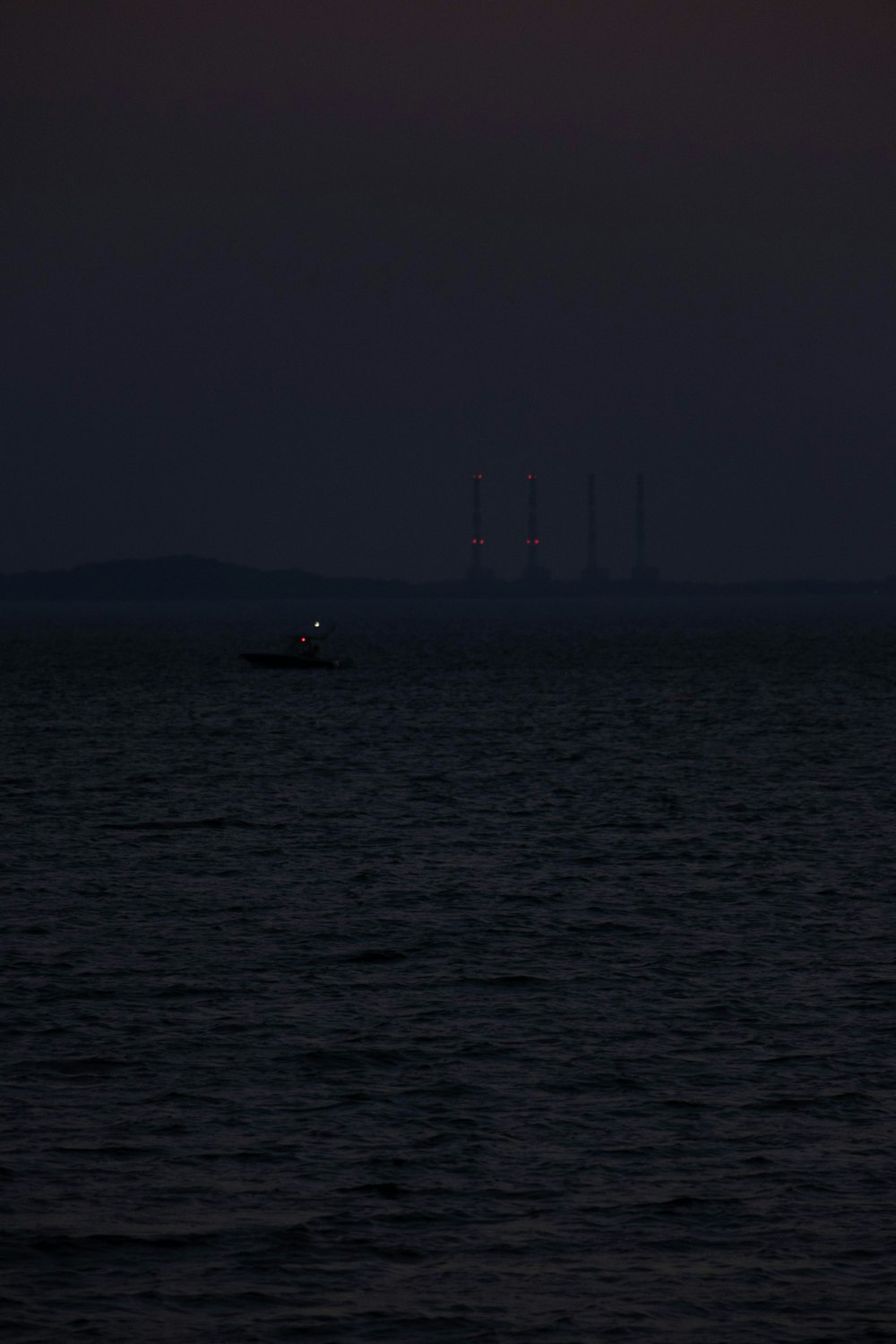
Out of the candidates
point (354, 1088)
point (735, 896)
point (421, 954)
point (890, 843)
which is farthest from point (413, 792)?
point (354, 1088)

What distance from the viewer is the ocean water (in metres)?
18.5

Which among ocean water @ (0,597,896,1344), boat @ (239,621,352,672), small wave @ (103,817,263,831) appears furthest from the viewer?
boat @ (239,621,352,672)

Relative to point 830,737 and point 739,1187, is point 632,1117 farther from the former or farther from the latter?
point 830,737

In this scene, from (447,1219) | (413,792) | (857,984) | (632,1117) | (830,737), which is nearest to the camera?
(447,1219)

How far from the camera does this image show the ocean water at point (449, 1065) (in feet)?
60.7

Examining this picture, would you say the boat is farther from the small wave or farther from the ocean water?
the small wave

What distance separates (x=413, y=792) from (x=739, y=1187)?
42.6 meters

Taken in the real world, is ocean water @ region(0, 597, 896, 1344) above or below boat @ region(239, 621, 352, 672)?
below

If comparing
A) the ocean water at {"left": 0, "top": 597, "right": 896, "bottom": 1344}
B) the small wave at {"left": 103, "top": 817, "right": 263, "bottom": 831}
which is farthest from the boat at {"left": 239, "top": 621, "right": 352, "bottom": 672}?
the small wave at {"left": 103, "top": 817, "right": 263, "bottom": 831}

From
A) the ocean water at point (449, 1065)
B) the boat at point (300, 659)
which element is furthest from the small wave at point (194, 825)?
the boat at point (300, 659)

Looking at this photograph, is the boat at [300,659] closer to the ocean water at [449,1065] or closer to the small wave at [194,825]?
the ocean water at [449,1065]

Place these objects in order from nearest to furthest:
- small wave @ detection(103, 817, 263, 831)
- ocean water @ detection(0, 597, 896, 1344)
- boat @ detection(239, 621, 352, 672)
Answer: ocean water @ detection(0, 597, 896, 1344), small wave @ detection(103, 817, 263, 831), boat @ detection(239, 621, 352, 672)

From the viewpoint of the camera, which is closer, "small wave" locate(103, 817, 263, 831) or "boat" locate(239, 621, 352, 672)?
"small wave" locate(103, 817, 263, 831)

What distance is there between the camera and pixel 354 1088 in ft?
83.3
